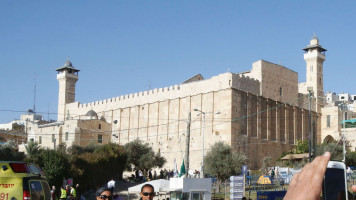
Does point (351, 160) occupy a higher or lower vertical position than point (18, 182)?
lower

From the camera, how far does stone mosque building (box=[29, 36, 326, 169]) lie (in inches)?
1966

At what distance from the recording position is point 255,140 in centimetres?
5097

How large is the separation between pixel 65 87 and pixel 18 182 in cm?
6484

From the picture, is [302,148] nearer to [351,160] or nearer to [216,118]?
[351,160]

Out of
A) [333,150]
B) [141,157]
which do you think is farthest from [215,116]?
[333,150]

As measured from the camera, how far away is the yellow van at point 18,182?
8.20 meters

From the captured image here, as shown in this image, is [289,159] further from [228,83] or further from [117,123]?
[117,123]

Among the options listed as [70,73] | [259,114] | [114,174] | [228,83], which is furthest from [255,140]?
[70,73]

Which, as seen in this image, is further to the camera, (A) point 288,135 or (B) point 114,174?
(A) point 288,135

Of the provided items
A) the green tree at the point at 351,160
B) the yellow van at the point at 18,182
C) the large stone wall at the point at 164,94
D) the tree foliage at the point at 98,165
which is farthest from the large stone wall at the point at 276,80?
the yellow van at the point at 18,182

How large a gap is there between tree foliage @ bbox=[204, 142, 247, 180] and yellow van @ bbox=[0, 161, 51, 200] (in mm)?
31705

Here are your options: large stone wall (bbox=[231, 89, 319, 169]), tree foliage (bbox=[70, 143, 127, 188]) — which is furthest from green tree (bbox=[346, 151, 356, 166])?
tree foliage (bbox=[70, 143, 127, 188])

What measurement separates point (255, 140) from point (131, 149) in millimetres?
12134

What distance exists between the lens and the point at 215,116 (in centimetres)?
5012
